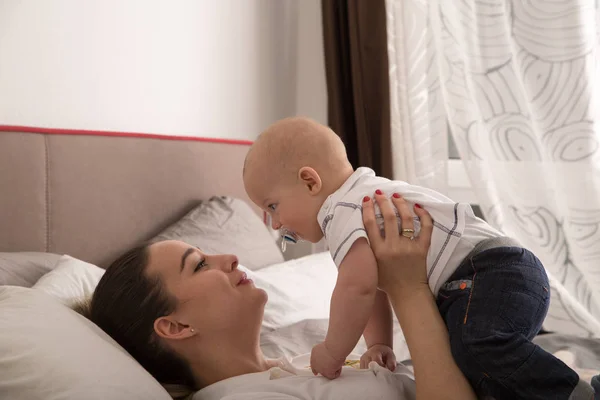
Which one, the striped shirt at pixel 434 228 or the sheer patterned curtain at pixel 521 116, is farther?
the sheer patterned curtain at pixel 521 116

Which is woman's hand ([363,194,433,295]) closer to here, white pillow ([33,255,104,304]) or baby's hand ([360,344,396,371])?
baby's hand ([360,344,396,371])

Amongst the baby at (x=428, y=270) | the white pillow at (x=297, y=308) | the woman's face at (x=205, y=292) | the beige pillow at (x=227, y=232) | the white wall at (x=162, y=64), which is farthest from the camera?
the beige pillow at (x=227, y=232)

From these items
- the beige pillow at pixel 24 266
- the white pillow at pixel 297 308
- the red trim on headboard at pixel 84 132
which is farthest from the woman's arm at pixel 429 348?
the red trim on headboard at pixel 84 132

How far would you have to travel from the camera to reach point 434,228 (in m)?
1.29

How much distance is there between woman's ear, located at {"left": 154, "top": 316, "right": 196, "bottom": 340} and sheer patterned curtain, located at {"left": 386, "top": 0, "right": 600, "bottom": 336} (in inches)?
77.1

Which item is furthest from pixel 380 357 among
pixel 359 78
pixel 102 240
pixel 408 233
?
pixel 359 78

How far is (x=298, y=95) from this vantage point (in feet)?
12.0

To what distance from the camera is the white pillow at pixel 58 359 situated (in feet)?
3.43

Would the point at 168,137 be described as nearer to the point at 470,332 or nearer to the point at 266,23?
the point at 266,23

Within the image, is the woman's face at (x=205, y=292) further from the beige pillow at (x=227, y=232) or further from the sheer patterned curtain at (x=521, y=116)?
the sheer patterned curtain at (x=521, y=116)

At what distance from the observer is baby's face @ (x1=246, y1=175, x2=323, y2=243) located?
1387 mm

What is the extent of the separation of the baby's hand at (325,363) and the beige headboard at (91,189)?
3.31 ft

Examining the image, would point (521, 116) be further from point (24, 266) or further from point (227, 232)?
point (24, 266)

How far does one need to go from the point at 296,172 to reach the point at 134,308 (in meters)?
0.44
